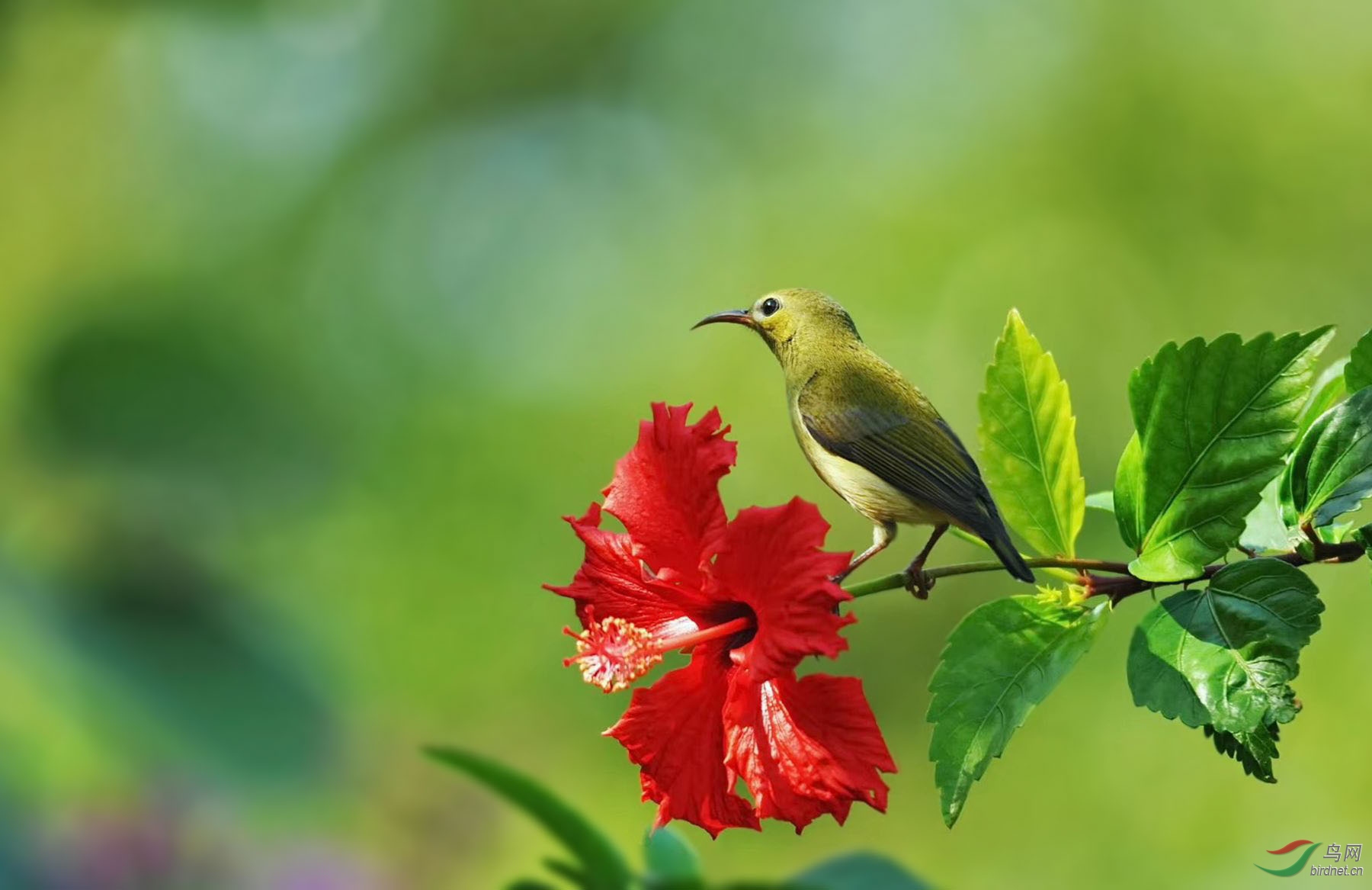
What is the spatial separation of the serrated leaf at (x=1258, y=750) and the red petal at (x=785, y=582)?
388mm

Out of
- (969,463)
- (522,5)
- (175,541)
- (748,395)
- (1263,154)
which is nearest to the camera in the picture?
(969,463)

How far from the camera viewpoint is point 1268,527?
4.14 feet

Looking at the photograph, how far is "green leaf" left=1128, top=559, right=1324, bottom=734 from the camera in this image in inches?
42.2

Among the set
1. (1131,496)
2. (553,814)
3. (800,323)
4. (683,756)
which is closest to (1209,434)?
(1131,496)

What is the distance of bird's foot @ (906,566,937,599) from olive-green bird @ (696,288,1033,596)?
0.52ft

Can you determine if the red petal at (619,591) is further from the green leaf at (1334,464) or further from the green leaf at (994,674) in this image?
the green leaf at (1334,464)

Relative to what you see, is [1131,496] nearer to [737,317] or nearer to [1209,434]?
[1209,434]

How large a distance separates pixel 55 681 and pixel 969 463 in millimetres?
1101

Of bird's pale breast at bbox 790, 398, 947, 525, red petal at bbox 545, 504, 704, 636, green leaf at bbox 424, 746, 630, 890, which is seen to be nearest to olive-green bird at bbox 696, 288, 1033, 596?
bird's pale breast at bbox 790, 398, 947, 525

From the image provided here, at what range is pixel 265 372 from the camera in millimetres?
2816

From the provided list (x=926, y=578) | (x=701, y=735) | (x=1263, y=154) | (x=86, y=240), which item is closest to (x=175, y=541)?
(x=701, y=735)

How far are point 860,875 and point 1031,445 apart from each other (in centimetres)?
67

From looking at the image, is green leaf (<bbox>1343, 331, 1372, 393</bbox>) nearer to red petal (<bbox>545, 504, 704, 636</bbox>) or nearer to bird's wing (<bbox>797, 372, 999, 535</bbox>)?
bird's wing (<bbox>797, 372, 999, 535</bbox>)

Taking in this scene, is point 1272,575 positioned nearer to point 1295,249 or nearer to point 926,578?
point 926,578
